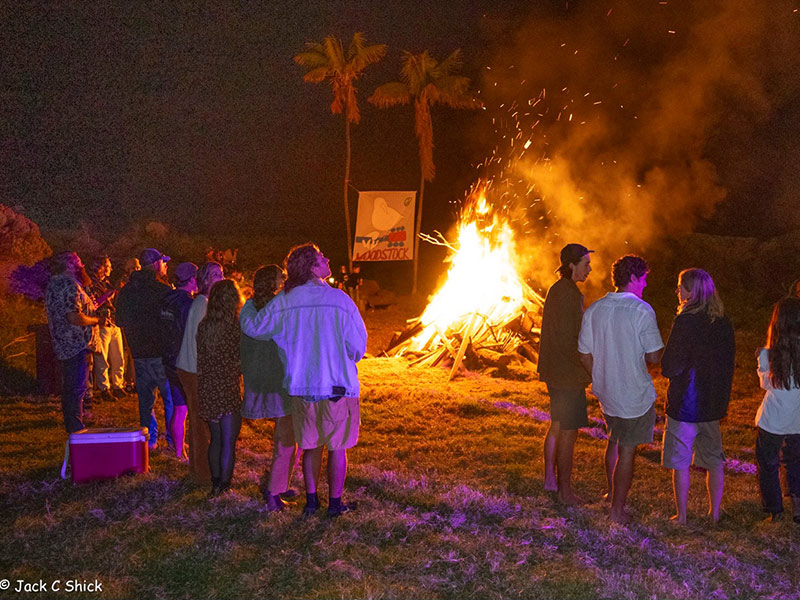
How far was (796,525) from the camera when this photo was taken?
5.18 metres

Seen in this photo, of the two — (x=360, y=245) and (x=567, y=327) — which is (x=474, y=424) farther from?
(x=360, y=245)

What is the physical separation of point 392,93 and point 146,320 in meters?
18.7

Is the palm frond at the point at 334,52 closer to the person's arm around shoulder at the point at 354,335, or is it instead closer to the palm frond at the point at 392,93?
the palm frond at the point at 392,93

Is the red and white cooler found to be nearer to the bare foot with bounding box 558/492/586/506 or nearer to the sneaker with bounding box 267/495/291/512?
the sneaker with bounding box 267/495/291/512

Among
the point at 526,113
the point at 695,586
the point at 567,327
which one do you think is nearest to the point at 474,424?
the point at 567,327

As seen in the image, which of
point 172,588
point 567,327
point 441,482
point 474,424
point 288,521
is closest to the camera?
point 172,588

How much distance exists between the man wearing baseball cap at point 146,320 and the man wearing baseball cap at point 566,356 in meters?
3.54

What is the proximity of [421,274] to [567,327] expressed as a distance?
77.8ft

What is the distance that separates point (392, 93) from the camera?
23672 mm

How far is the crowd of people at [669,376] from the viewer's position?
488 cm

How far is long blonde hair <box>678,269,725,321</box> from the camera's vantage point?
489 cm

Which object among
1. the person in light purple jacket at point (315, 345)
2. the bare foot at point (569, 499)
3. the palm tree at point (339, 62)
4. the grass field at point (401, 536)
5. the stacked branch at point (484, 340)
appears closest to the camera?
the grass field at point (401, 536)

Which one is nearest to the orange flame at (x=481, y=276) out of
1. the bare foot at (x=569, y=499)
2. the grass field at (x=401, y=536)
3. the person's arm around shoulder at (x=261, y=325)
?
the grass field at (x=401, y=536)

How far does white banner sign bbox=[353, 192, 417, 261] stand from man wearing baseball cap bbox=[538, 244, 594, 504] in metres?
14.1
